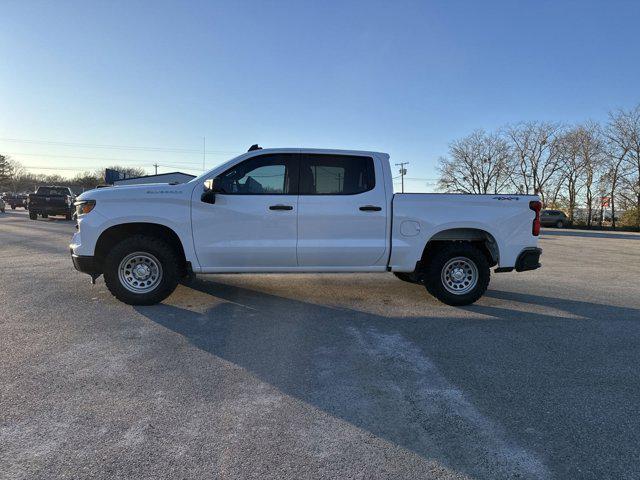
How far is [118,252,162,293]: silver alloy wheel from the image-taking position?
5.64 metres

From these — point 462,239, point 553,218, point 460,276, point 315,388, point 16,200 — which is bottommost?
point 315,388

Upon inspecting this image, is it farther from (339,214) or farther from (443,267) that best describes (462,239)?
(339,214)

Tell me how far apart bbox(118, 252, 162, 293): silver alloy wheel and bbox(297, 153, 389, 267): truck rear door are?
189 centimetres

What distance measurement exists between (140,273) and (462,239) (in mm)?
4431

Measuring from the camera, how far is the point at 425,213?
19.3 ft

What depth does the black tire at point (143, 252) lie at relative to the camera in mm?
5543

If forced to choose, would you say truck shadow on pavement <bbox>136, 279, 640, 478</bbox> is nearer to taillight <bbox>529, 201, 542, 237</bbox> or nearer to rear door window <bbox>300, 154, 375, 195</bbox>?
taillight <bbox>529, 201, 542, 237</bbox>

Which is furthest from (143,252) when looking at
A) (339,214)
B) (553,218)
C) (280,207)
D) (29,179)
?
(29,179)

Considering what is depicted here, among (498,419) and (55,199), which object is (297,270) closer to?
(498,419)

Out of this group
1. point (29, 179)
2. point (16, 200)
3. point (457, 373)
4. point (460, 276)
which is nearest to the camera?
point (457, 373)

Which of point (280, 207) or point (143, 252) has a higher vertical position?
point (280, 207)

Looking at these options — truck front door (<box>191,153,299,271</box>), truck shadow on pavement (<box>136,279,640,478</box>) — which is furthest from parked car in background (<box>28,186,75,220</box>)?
truck front door (<box>191,153,299,271</box>)

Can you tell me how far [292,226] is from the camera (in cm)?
569

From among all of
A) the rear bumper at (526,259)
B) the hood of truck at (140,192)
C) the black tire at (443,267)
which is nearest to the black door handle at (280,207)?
the hood of truck at (140,192)
